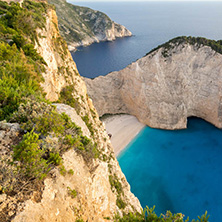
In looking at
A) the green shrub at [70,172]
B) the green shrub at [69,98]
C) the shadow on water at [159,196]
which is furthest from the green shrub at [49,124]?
the shadow on water at [159,196]

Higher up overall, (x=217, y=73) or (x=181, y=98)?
(x=217, y=73)

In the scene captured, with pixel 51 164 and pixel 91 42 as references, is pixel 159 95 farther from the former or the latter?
pixel 91 42

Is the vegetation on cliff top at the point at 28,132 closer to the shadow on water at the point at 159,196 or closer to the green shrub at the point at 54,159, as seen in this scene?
the green shrub at the point at 54,159

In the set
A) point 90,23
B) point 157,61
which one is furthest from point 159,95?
point 90,23

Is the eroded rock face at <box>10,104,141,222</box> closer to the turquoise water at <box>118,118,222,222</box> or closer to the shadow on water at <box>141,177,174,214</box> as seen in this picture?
the shadow on water at <box>141,177,174,214</box>

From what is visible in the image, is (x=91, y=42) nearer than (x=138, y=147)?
No

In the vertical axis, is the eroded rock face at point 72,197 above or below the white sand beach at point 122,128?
above
